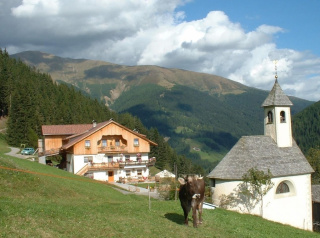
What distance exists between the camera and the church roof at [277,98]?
37469 mm

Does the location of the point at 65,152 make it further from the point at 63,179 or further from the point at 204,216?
the point at 204,216

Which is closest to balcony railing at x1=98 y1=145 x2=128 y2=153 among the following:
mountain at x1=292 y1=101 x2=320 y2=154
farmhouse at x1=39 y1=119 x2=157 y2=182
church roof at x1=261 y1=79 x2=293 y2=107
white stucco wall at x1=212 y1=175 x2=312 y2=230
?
farmhouse at x1=39 y1=119 x2=157 y2=182

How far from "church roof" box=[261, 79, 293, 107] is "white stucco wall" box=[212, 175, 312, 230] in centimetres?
768

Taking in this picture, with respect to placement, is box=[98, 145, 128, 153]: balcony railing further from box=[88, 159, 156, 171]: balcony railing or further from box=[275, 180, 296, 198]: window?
box=[275, 180, 296, 198]: window

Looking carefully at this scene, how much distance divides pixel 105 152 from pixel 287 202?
2780 cm

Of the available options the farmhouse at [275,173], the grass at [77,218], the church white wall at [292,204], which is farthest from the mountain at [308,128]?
the grass at [77,218]

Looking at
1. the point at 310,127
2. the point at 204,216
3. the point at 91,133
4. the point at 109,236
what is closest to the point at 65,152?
the point at 91,133

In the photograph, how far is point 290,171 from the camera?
109 feet

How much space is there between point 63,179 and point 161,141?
221 ft

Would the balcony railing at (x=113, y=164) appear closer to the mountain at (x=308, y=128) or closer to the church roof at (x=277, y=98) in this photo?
the church roof at (x=277, y=98)

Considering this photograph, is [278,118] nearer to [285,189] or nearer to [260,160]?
[260,160]

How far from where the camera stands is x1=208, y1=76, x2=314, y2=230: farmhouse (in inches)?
1243

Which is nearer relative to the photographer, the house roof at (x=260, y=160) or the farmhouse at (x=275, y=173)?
the farmhouse at (x=275, y=173)

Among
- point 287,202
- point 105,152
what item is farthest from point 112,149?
point 287,202
